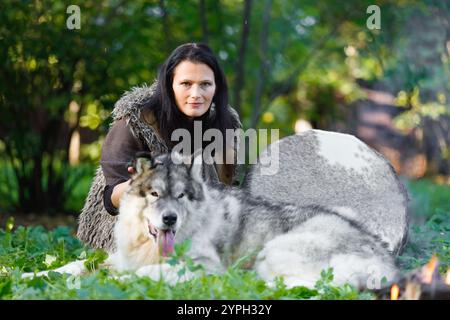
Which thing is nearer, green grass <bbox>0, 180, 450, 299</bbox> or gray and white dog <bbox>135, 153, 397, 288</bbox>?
green grass <bbox>0, 180, 450, 299</bbox>

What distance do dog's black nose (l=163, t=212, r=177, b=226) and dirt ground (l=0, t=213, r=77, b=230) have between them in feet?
16.4

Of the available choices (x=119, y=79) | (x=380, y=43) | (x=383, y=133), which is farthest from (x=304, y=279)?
(x=383, y=133)

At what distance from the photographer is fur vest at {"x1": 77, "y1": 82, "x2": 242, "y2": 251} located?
5059 millimetres

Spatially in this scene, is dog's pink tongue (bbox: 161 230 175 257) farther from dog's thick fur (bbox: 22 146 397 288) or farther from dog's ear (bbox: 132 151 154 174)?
dog's ear (bbox: 132 151 154 174)

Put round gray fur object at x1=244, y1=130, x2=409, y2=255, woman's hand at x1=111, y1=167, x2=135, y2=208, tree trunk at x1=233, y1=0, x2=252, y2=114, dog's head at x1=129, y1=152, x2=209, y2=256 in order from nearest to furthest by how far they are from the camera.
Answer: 1. dog's head at x1=129, y1=152, x2=209, y2=256
2. woman's hand at x1=111, y1=167, x2=135, y2=208
3. round gray fur object at x1=244, y1=130, x2=409, y2=255
4. tree trunk at x1=233, y1=0, x2=252, y2=114

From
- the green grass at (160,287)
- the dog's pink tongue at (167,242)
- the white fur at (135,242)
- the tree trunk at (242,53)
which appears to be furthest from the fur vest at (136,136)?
the tree trunk at (242,53)

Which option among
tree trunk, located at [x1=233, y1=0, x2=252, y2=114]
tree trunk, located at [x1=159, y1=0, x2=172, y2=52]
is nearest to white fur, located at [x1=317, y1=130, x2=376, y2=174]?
tree trunk, located at [x1=233, y1=0, x2=252, y2=114]

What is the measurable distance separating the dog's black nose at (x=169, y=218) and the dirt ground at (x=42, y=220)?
5009mm

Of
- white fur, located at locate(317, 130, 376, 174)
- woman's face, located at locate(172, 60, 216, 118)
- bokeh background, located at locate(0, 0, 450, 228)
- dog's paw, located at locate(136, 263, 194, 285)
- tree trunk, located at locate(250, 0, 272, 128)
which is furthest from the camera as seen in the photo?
tree trunk, located at locate(250, 0, 272, 128)

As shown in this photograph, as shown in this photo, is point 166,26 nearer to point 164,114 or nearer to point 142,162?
point 164,114

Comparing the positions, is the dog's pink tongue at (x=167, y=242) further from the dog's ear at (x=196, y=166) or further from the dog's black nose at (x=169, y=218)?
the dog's ear at (x=196, y=166)

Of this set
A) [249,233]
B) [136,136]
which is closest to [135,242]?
[249,233]

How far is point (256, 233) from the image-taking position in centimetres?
442

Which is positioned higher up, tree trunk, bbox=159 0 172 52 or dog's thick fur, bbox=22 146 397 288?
tree trunk, bbox=159 0 172 52
